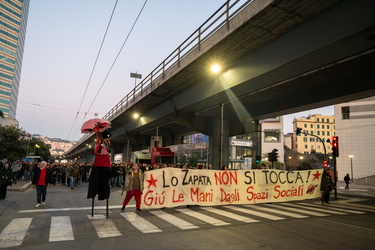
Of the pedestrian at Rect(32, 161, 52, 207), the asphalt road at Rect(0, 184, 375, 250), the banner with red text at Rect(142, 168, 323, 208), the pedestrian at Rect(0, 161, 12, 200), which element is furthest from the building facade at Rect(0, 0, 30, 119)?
the asphalt road at Rect(0, 184, 375, 250)

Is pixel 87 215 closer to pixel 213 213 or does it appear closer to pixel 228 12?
pixel 213 213

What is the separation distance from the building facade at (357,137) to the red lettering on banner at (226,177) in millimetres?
41958

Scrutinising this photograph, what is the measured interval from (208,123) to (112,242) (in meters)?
21.7

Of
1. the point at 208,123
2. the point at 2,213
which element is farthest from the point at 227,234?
the point at 208,123

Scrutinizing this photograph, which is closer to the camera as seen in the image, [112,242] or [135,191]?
[112,242]

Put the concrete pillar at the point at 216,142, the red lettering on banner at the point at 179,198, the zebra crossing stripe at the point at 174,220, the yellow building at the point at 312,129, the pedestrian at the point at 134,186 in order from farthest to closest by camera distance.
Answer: the yellow building at the point at 312,129, the concrete pillar at the point at 216,142, the red lettering on banner at the point at 179,198, the pedestrian at the point at 134,186, the zebra crossing stripe at the point at 174,220

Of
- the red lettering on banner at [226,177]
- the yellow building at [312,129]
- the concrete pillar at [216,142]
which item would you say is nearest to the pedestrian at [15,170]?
the concrete pillar at [216,142]

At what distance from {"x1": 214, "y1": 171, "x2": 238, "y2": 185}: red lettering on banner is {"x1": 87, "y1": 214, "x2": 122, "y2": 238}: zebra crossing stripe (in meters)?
5.13

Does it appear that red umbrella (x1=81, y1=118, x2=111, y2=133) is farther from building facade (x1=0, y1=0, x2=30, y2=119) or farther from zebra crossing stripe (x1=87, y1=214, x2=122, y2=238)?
building facade (x1=0, y1=0, x2=30, y2=119)

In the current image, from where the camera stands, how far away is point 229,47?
13758mm

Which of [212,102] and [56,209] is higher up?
[212,102]

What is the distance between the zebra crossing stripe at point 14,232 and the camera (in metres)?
5.56

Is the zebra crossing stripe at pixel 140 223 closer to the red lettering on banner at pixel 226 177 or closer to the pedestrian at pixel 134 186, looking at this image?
the pedestrian at pixel 134 186

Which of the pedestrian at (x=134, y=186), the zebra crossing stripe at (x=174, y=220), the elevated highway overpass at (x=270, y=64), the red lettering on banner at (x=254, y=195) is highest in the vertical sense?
the elevated highway overpass at (x=270, y=64)
